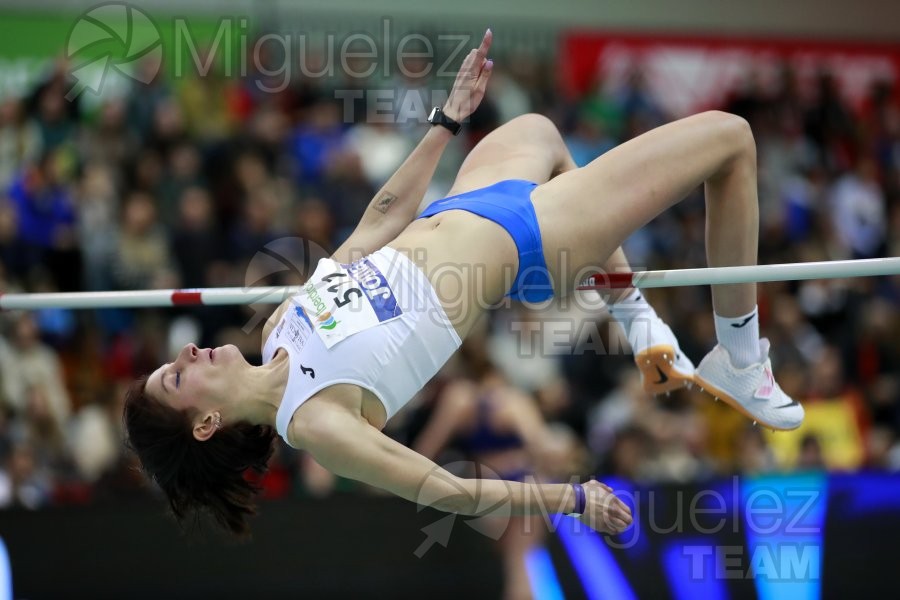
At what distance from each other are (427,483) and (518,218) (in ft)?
3.39

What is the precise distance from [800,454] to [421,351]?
4.69 meters

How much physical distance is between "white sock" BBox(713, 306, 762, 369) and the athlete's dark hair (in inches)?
77.2

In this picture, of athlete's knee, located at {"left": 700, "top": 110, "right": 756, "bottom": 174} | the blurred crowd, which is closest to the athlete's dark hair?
athlete's knee, located at {"left": 700, "top": 110, "right": 756, "bottom": 174}

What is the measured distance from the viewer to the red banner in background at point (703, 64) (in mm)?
12000

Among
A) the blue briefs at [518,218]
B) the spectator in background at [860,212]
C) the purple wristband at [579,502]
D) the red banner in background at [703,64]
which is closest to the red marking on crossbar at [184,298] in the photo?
the blue briefs at [518,218]

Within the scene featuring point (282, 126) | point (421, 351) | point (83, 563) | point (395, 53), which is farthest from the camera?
point (395, 53)

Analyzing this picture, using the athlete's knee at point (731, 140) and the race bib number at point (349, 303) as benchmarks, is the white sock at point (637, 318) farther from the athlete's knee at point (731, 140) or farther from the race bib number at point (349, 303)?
the race bib number at point (349, 303)

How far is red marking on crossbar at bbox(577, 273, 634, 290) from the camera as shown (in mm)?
4723

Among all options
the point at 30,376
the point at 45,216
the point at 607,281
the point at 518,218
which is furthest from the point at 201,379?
the point at 45,216

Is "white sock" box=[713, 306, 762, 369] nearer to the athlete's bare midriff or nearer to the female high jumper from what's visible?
the female high jumper

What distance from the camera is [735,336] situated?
4980mm

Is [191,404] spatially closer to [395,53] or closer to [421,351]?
[421,351]

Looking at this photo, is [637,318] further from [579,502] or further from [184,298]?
[184,298]

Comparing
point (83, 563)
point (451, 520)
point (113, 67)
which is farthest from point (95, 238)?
point (451, 520)
